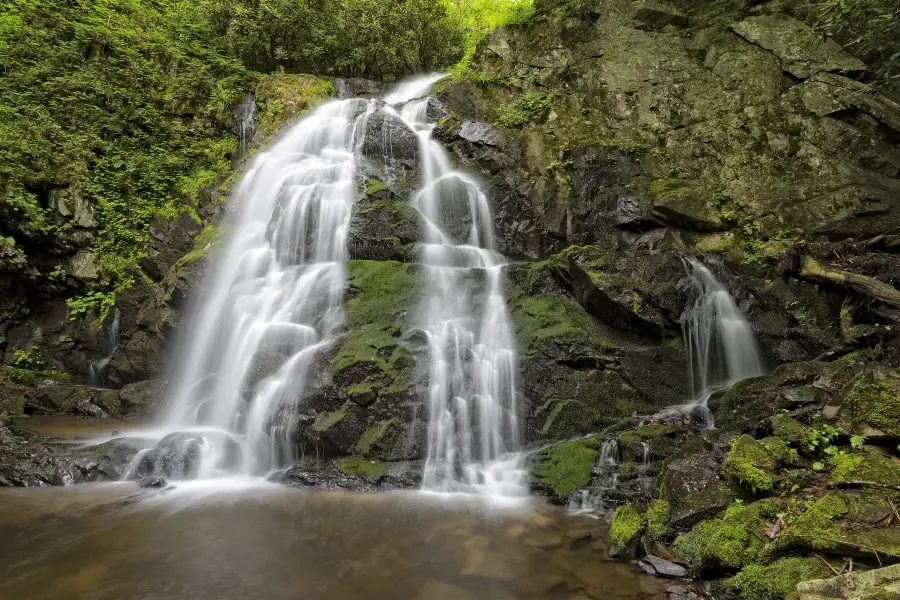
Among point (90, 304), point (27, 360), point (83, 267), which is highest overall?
point (83, 267)

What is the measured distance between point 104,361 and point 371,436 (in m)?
8.47

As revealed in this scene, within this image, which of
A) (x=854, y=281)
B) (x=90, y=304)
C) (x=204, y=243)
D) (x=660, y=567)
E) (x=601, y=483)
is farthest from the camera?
(x=204, y=243)

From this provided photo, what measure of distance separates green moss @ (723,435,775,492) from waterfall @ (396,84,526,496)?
2.73 m

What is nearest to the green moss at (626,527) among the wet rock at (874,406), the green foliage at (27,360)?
the wet rock at (874,406)

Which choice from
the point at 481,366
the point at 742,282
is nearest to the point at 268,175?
the point at 481,366

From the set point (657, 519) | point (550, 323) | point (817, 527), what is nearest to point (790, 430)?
point (817, 527)

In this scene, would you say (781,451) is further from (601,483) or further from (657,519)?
(601,483)

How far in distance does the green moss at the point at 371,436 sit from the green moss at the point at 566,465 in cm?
231

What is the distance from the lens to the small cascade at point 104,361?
37.6 ft

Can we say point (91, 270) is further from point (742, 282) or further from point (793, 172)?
point (793, 172)

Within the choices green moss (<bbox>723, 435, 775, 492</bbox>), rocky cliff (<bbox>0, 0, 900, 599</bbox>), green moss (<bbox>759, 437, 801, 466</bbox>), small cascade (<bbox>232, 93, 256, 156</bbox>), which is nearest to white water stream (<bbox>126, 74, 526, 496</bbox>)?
rocky cliff (<bbox>0, 0, 900, 599</bbox>)

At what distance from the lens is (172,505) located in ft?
20.0

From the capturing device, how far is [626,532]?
4.93 m

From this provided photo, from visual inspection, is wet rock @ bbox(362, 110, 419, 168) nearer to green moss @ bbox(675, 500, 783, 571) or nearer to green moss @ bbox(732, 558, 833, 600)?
green moss @ bbox(675, 500, 783, 571)
